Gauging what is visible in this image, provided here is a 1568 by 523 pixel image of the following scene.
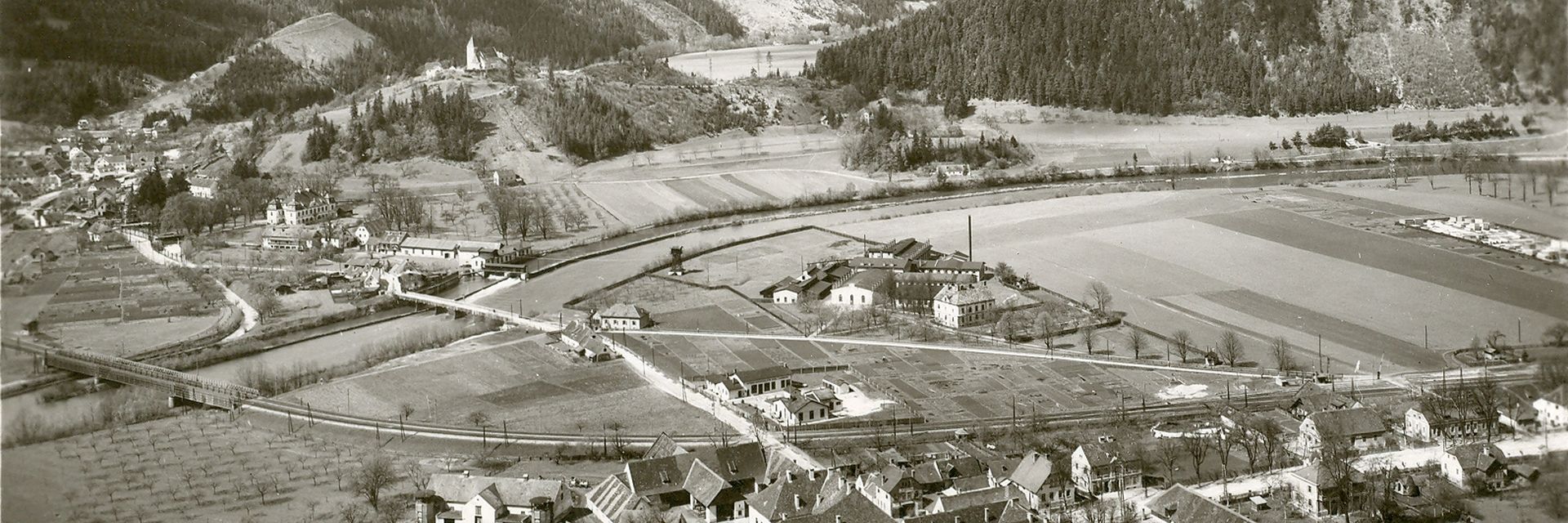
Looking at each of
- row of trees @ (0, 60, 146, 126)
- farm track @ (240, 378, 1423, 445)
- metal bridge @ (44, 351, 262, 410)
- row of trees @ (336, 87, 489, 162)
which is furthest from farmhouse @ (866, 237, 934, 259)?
row of trees @ (336, 87, 489, 162)

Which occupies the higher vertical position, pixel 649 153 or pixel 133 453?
pixel 649 153

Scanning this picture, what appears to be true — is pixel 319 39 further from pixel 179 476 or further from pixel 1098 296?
pixel 179 476

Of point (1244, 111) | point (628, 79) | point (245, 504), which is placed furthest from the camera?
point (628, 79)

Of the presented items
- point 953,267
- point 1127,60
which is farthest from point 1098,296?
point 1127,60

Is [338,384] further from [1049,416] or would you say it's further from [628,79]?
[628,79]

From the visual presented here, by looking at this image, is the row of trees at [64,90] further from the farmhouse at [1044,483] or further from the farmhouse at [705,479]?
the farmhouse at [1044,483]

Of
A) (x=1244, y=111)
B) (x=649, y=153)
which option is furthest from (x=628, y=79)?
(x=1244, y=111)

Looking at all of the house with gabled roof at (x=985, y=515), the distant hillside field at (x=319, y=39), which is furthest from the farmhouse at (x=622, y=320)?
the distant hillside field at (x=319, y=39)
